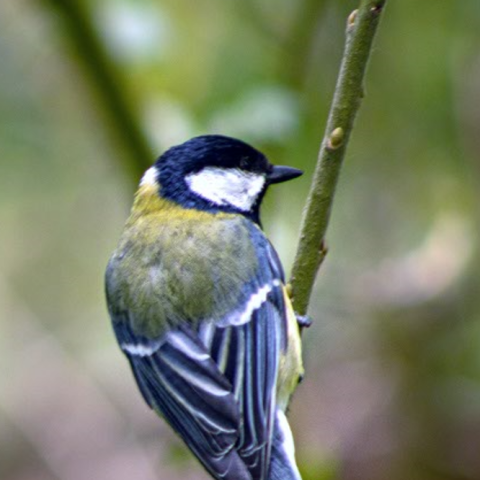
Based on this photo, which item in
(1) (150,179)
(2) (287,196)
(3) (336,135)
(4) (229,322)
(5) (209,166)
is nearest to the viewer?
(3) (336,135)

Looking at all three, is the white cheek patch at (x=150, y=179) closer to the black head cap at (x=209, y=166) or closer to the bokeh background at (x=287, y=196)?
the black head cap at (x=209, y=166)

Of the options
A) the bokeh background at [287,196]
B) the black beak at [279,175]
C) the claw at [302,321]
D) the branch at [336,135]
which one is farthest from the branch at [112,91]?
the branch at [336,135]

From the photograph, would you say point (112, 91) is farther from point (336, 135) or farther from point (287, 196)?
point (336, 135)

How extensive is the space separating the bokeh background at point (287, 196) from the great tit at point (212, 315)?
0.37 m

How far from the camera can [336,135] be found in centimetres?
194

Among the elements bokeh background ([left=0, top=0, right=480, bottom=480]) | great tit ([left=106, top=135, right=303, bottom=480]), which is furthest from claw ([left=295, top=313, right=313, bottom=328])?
bokeh background ([left=0, top=0, right=480, bottom=480])

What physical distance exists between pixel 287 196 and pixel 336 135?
5.99ft

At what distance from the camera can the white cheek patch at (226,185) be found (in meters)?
2.51

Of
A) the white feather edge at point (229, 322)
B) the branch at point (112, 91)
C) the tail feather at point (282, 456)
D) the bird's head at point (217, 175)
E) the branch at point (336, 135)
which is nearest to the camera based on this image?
the branch at point (336, 135)

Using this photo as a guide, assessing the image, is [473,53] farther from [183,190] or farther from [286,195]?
[183,190]

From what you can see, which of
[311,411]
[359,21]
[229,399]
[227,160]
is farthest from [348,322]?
[359,21]

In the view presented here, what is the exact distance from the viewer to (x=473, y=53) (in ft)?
11.5

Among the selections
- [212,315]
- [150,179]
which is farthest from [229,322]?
[150,179]

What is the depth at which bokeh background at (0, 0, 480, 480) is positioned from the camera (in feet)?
10.1
